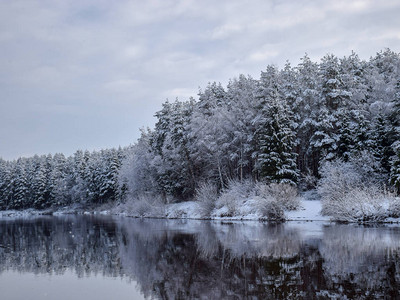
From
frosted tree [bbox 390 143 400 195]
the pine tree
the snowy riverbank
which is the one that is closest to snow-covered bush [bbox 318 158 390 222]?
the snowy riverbank

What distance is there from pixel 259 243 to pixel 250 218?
16724 millimetres

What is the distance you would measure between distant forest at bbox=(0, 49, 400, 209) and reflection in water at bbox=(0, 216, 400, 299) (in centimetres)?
1458

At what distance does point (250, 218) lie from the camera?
118 feet

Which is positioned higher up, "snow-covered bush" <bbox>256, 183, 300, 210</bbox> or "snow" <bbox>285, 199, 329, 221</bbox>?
"snow-covered bush" <bbox>256, 183, 300, 210</bbox>

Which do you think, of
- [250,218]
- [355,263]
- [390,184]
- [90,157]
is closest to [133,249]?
Answer: [355,263]

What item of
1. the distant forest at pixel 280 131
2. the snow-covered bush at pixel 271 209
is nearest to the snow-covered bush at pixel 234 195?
the distant forest at pixel 280 131

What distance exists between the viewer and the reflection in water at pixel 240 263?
406 inches

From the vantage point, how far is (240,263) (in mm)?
14312

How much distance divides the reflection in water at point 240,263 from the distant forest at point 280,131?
14.6 m

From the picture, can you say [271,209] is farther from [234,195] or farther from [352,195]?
[352,195]

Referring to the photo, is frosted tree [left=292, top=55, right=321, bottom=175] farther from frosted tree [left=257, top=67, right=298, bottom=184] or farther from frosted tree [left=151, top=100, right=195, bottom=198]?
frosted tree [left=151, top=100, right=195, bottom=198]

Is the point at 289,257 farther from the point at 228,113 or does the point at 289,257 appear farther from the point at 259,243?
the point at 228,113

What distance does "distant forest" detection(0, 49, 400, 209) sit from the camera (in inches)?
1438

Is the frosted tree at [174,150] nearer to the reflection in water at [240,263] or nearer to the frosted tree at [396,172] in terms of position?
the frosted tree at [396,172]
